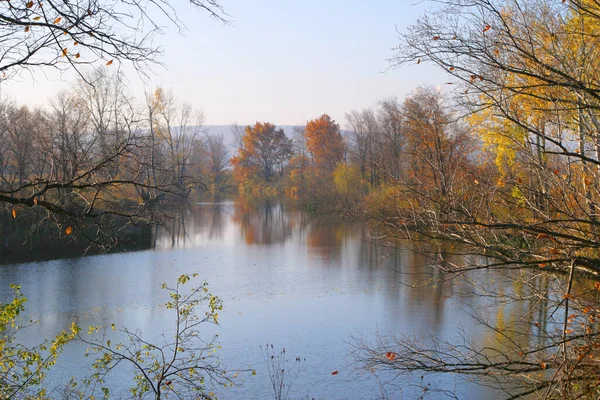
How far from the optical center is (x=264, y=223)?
29.1 metres

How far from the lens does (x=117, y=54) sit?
14.2ft

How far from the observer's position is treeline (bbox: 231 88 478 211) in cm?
1873

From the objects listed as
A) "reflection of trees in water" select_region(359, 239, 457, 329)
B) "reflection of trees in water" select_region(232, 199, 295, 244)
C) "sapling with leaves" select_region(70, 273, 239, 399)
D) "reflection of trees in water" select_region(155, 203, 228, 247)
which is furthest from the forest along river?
"reflection of trees in water" select_region(232, 199, 295, 244)

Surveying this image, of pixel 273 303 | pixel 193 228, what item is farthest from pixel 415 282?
pixel 193 228

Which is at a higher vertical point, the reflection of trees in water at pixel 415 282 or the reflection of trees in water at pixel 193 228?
the reflection of trees in water at pixel 193 228

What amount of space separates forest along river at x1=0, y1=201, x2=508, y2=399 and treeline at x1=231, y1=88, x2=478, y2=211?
2.47m

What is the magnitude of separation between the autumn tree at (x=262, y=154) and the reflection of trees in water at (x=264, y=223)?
17769 millimetres

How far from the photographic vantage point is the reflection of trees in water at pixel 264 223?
2350cm

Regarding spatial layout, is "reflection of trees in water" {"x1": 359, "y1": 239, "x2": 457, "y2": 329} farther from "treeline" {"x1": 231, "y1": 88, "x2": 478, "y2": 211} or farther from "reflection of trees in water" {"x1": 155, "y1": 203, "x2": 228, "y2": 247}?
"reflection of trees in water" {"x1": 155, "y1": 203, "x2": 228, "y2": 247}

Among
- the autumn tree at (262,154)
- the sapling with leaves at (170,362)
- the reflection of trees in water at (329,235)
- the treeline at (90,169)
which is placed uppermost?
the autumn tree at (262,154)

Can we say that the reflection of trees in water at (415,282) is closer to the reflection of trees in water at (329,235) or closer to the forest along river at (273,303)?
the forest along river at (273,303)

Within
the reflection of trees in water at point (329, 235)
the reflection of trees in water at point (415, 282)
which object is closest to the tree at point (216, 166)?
the reflection of trees in water at point (329, 235)

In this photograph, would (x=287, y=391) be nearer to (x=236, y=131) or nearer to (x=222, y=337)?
(x=222, y=337)

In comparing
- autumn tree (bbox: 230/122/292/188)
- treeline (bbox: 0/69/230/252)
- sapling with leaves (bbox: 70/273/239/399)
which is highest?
→ autumn tree (bbox: 230/122/292/188)
